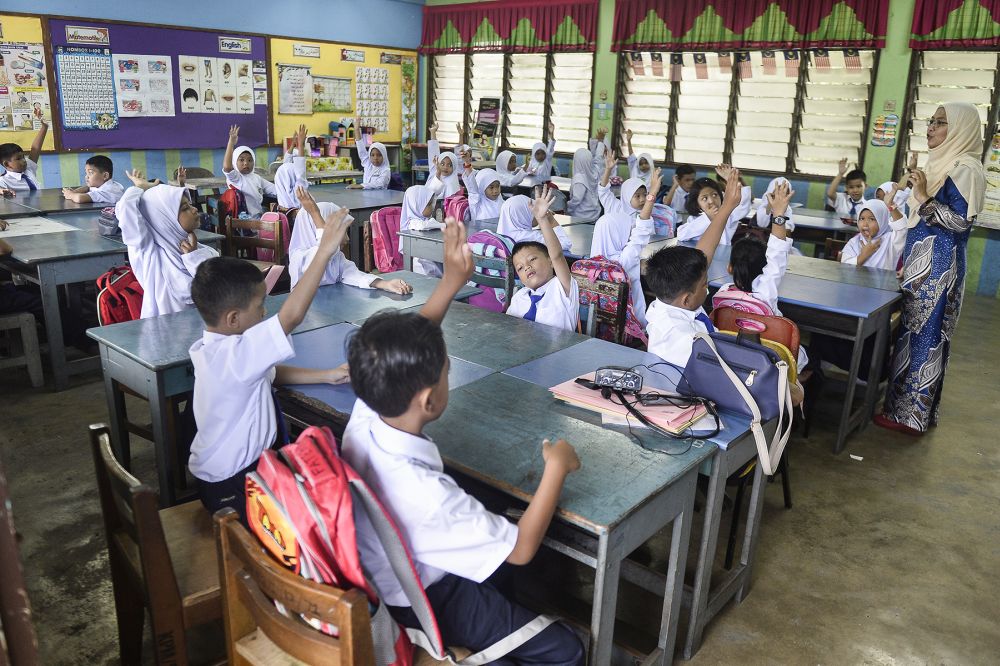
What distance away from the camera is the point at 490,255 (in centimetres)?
372

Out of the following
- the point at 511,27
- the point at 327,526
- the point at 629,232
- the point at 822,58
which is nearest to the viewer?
the point at 327,526

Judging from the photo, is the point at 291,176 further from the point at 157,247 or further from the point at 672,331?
the point at 672,331

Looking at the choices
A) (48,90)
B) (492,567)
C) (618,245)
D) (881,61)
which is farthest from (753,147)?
(492,567)

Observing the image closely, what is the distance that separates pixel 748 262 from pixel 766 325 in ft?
2.09

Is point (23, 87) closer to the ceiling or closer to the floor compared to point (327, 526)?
closer to the ceiling

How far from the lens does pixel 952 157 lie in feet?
11.8

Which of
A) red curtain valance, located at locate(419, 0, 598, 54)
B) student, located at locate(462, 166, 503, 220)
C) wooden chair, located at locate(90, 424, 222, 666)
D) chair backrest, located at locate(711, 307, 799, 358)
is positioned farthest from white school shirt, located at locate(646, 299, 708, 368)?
red curtain valance, located at locate(419, 0, 598, 54)

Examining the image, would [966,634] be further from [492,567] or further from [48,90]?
[48,90]

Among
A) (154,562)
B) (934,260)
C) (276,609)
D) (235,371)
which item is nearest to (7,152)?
(235,371)

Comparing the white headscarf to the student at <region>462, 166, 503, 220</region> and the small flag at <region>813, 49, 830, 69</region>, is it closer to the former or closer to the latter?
the student at <region>462, 166, 503, 220</region>

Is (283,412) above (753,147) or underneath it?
underneath

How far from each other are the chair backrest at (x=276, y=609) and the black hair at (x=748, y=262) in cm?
265

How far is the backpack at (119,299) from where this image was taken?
3.25 m

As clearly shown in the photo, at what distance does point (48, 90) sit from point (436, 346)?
319 inches
